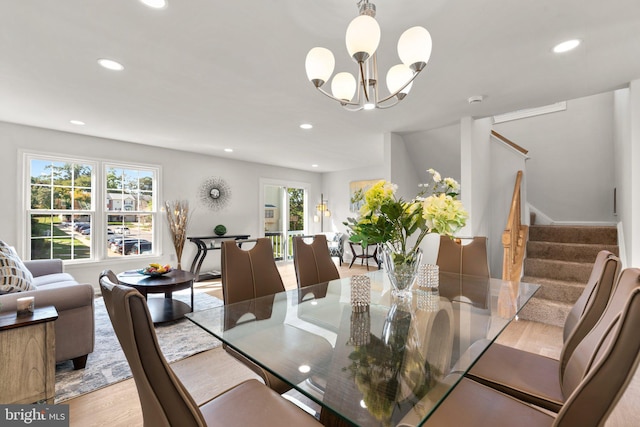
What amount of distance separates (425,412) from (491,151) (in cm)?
429

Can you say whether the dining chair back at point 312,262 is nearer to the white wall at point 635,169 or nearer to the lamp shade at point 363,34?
the lamp shade at point 363,34

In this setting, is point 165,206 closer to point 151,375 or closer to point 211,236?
point 211,236

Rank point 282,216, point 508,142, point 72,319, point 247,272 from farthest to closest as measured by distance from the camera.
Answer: point 282,216 < point 508,142 < point 72,319 < point 247,272

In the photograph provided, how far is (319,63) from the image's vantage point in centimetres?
157

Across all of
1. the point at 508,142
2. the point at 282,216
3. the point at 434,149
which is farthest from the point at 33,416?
the point at 282,216

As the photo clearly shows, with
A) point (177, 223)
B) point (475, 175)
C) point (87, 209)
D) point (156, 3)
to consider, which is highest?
point (156, 3)

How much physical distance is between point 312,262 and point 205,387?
1.16m

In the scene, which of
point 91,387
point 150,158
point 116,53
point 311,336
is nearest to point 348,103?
point 311,336

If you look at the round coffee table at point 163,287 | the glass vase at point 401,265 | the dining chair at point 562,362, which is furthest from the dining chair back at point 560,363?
the round coffee table at point 163,287

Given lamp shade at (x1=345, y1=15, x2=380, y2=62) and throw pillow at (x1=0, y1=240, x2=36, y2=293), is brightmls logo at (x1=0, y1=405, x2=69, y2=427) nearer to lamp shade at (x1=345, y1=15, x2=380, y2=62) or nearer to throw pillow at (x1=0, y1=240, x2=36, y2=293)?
throw pillow at (x1=0, y1=240, x2=36, y2=293)

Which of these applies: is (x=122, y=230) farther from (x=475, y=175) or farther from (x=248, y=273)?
(x=475, y=175)

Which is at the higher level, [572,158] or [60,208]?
[572,158]

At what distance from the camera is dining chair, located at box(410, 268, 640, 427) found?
69 cm

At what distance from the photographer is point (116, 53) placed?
2154 mm
